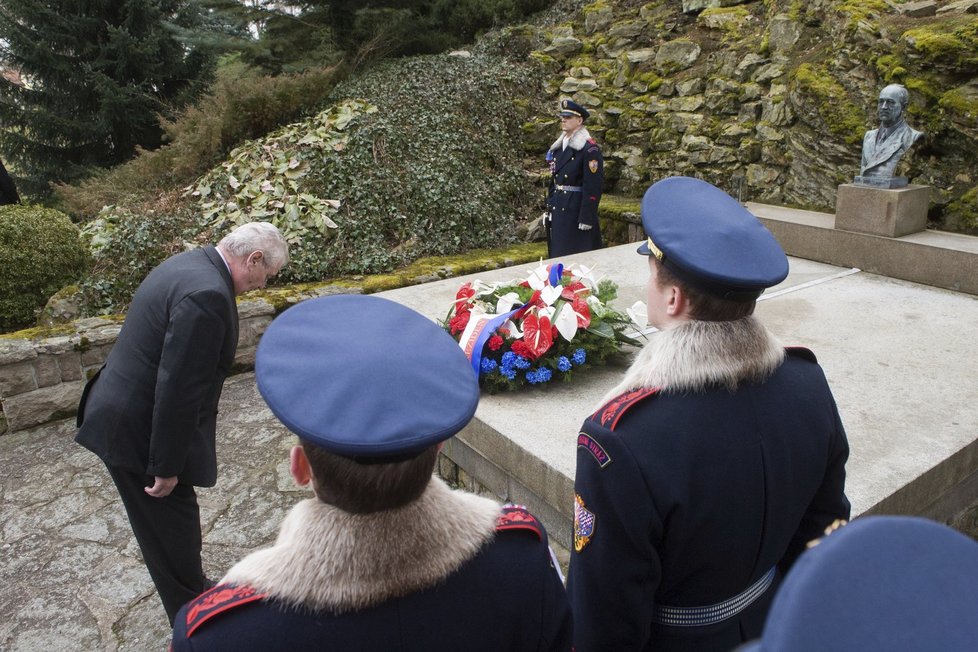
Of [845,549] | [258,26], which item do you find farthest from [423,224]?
[845,549]

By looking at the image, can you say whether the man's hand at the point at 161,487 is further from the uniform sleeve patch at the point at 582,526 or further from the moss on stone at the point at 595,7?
the moss on stone at the point at 595,7

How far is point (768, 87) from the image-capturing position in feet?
26.3

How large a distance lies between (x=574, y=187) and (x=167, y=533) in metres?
5.27

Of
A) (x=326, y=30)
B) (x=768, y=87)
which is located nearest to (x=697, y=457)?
(x=768, y=87)

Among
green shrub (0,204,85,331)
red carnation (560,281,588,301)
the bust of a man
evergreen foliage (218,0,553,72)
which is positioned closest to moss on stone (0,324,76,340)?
green shrub (0,204,85,331)

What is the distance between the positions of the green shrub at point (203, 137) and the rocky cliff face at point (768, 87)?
3376mm

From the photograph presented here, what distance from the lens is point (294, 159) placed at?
7902 millimetres

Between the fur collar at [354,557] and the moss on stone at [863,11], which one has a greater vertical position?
the moss on stone at [863,11]

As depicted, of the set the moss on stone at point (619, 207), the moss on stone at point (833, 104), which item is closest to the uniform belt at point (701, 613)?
the moss on stone at point (833, 104)

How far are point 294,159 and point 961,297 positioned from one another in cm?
646

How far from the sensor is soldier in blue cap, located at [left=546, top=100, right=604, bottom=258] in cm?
696

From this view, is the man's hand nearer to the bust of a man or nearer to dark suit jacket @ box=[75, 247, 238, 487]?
dark suit jacket @ box=[75, 247, 238, 487]

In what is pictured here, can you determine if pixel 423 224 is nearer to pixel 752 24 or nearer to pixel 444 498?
pixel 752 24

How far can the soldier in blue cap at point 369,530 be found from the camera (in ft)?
3.57
